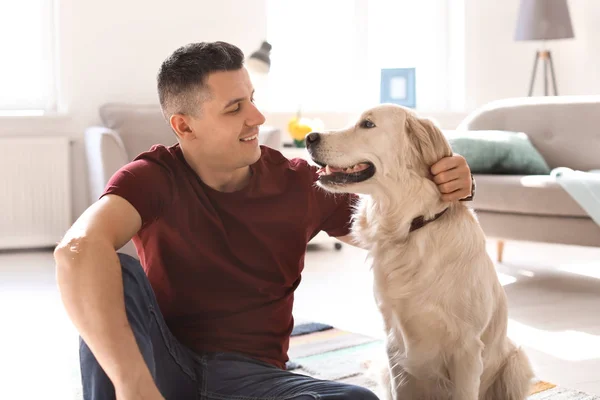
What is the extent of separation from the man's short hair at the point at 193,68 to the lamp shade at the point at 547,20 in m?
4.51

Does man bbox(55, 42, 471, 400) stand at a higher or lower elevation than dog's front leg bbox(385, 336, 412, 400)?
higher

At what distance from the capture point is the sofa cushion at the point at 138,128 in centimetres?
446

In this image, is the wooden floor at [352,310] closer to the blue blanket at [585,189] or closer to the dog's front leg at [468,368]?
the blue blanket at [585,189]

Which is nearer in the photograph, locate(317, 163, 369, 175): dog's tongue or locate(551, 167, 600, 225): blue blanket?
locate(317, 163, 369, 175): dog's tongue

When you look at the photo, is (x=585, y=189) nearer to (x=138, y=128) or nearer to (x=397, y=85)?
(x=138, y=128)

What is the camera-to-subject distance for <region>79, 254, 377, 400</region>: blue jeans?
1455mm

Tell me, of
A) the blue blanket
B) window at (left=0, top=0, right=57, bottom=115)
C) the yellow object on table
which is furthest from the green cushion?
window at (left=0, top=0, right=57, bottom=115)

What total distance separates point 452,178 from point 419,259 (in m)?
0.19

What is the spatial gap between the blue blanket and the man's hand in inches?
77.5

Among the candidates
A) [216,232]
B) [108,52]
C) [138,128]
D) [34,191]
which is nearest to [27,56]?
[108,52]

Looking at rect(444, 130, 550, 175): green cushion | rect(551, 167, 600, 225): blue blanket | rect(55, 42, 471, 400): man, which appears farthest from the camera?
rect(444, 130, 550, 175): green cushion

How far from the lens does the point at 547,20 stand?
577 cm

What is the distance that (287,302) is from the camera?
177 cm

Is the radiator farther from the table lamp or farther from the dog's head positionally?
the dog's head
